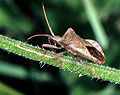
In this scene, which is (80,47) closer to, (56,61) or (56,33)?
(56,61)

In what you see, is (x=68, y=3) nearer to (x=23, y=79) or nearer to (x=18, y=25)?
(x=18, y=25)

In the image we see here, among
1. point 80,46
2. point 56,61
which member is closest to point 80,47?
point 80,46

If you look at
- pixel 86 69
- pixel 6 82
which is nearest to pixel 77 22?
pixel 6 82

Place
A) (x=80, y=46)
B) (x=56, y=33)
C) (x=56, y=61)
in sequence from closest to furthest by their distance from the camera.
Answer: (x=56, y=61) → (x=80, y=46) → (x=56, y=33)

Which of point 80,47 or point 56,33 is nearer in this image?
point 80,47

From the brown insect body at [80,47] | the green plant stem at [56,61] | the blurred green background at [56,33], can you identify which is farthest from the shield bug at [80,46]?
the blurred green background at [56,33]

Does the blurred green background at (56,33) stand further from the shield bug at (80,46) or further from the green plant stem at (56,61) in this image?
the green plant stem at (56,61)

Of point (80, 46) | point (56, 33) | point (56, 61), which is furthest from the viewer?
A: point (56, 33)

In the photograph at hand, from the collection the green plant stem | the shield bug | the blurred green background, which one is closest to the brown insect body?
the shield bug
